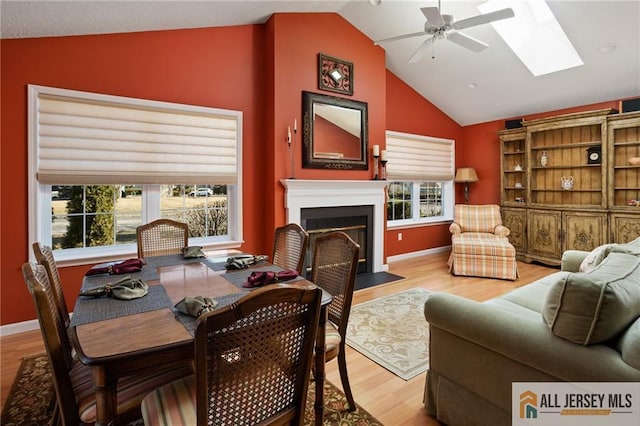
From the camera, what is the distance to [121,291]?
1.61 m

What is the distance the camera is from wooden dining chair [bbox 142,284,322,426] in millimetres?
942

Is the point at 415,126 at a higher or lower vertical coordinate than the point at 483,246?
higher

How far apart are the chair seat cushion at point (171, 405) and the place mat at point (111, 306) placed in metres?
0.34

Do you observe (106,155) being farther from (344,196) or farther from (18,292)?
(344,196)

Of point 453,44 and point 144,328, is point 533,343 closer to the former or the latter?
point 144,328

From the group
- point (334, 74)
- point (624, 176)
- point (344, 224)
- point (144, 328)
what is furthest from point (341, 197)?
point (624, 176)

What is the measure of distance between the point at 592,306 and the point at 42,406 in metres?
2.87

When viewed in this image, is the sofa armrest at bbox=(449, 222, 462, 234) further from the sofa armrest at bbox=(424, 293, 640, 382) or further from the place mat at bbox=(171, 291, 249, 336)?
the place mat at bbox=(171, 291, 249, 336)

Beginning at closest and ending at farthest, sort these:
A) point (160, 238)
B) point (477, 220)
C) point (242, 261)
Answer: point (242, 261) → point (160, 238) → point (477, 220)

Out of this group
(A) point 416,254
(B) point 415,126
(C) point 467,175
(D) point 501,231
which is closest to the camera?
(D) point 501,231

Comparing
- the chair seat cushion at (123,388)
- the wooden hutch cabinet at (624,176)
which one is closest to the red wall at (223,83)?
the chair seat cushion at (123,388)

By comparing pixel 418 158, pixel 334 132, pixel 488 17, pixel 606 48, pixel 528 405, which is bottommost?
pixel 528 405

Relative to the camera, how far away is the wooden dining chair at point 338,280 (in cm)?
185

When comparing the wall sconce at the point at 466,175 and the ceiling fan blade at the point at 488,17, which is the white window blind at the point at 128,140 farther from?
the wall sconce at the point at 466,175
